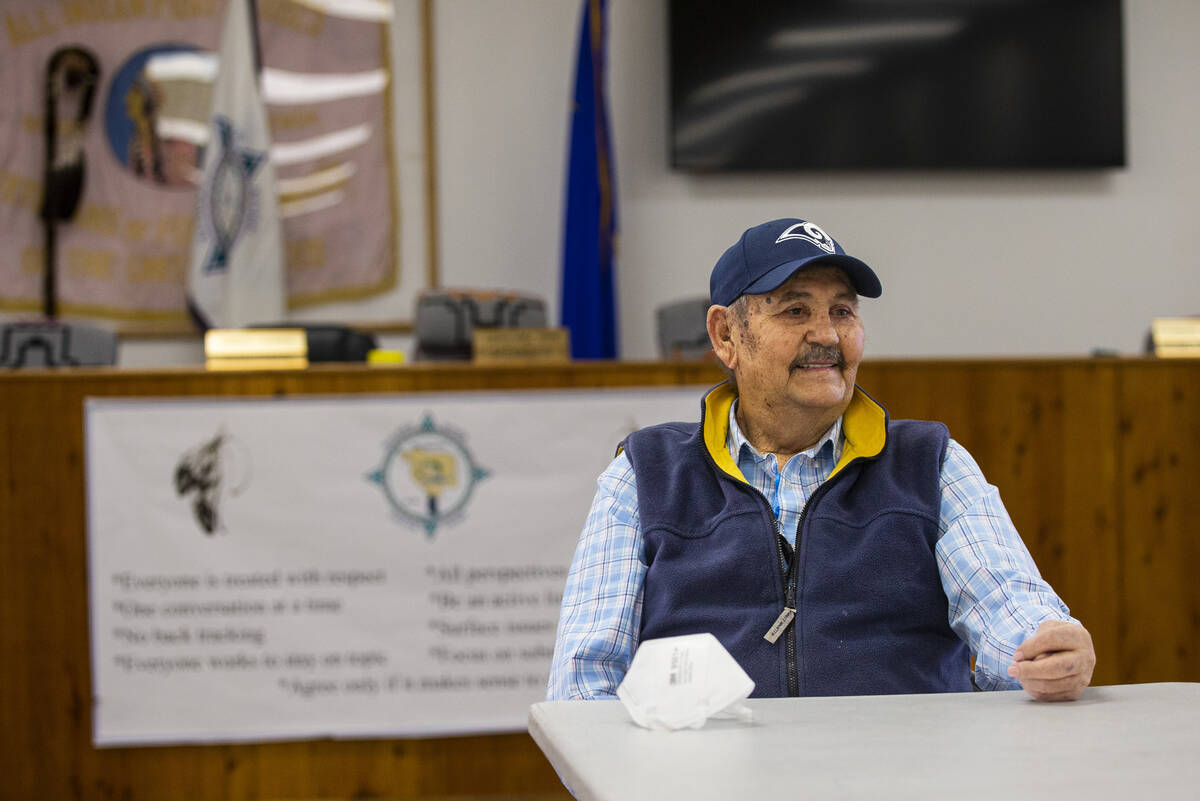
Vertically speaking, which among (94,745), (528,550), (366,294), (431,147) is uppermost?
(431,147)

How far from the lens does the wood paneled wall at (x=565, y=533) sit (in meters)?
A: 2.63

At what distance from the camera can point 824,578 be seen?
130 centimetres

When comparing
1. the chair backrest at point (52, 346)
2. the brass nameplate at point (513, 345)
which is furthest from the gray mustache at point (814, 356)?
the chair backrest at point (52, 346)

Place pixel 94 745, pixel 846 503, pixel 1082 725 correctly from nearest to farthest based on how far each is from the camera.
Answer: pixel 1082 725, pixel 846 503, pixel 94 745

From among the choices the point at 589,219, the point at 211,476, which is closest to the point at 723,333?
the point at 211,476

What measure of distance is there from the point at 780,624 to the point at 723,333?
1.40 ft

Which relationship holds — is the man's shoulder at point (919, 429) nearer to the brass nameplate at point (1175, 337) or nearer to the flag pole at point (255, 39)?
the brass nameplate at point (1175, 337)

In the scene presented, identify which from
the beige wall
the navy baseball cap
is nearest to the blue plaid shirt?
the navy baseball cap

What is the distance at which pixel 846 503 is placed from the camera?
1.36 m

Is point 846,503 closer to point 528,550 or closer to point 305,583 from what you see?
point 528,550

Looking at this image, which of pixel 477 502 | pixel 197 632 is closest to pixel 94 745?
pixel 197 632

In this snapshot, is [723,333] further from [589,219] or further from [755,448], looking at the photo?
A: [589,219]

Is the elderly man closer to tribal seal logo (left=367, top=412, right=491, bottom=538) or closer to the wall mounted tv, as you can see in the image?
tribal seal logo (left=367, top=412, right=491, bottom=538)

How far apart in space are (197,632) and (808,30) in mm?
3719
